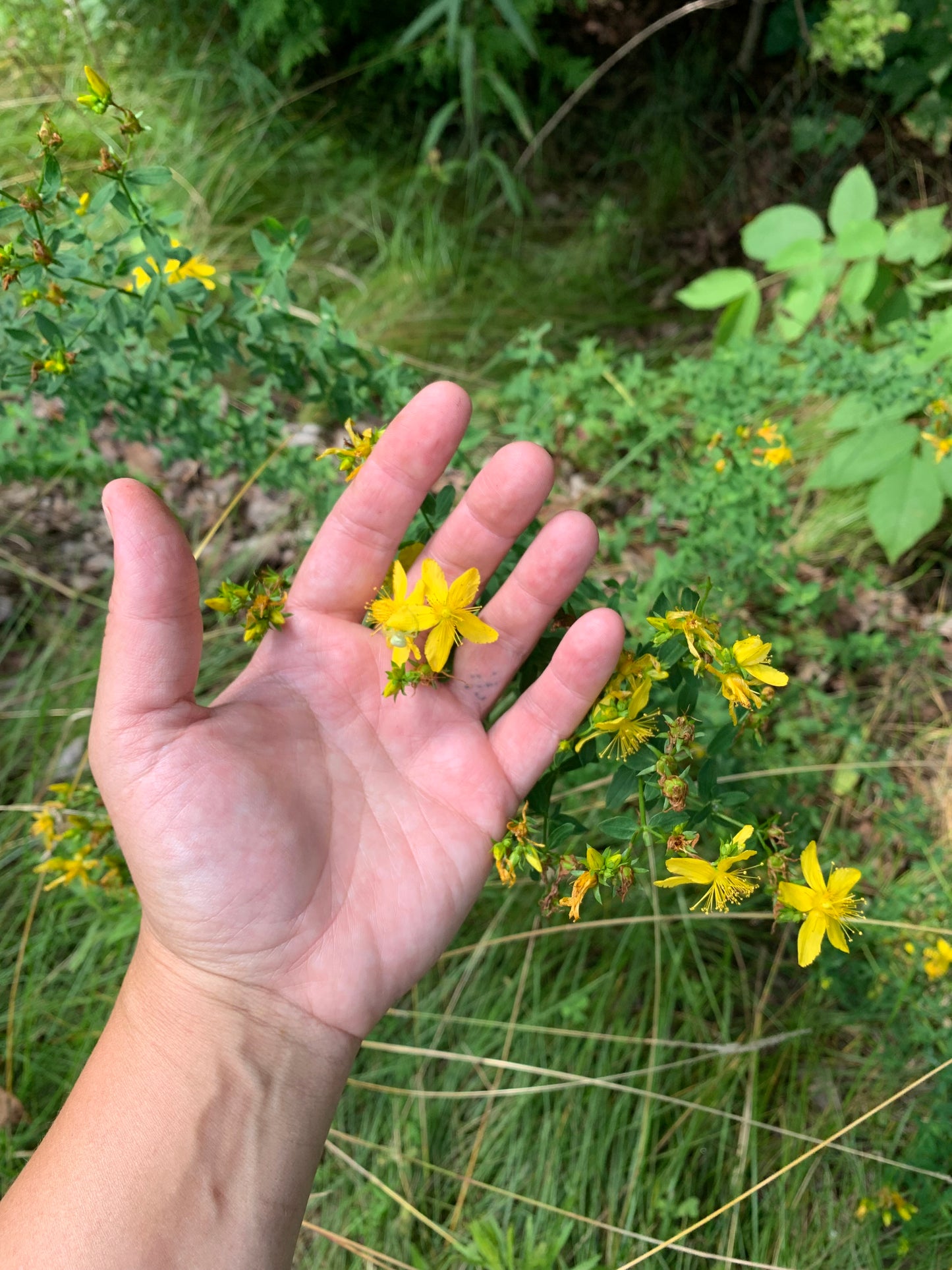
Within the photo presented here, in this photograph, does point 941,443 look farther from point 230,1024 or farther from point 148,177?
point 230,1024

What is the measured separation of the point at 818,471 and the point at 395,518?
5.60 feet

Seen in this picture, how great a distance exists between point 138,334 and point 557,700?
1.21 m

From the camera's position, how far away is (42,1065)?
2441 mm

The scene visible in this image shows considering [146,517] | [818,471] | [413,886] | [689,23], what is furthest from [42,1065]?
[689,23]

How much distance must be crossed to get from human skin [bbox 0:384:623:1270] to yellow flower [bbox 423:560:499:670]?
15cm

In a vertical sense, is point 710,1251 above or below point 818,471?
below

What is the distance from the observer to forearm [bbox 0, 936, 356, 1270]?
4.86 feet

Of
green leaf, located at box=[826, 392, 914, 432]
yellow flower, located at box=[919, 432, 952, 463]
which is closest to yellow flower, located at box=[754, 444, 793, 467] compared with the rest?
yellow flower, located at box=[919, 432, 952, 463]

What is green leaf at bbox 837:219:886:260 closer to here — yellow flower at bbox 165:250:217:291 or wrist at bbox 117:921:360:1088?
yellow flower at bbox 165:250:217:291

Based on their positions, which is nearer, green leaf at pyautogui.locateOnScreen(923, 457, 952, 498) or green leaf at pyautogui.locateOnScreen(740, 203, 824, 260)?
green leaf at pyautogui.locateOnScreen(923, 457, 952, 498)

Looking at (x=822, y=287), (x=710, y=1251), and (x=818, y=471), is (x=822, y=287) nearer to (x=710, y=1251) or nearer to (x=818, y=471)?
(x=818, y=471)

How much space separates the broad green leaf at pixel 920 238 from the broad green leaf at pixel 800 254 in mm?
243

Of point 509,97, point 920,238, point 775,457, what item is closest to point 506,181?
point 509,97

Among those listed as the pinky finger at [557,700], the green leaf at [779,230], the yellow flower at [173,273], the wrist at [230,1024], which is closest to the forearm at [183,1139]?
the wrist at [230,1024]
